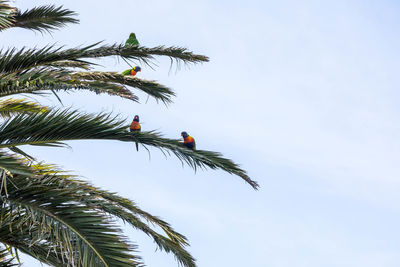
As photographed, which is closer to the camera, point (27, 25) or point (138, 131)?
point (138, 131)

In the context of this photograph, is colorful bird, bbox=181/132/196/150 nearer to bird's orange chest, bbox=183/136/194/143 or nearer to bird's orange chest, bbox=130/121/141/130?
bird's orange chest, bbox=183/136/194/143

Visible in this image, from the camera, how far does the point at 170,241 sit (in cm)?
675

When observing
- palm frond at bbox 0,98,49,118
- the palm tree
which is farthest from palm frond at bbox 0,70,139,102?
palm frond at bbox 0,98,49,118

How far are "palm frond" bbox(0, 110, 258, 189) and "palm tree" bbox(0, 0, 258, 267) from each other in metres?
0.01

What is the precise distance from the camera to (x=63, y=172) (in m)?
6.25

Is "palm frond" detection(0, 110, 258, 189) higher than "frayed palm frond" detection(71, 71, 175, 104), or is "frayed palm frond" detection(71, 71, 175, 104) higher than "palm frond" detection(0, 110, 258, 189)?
"frayed palm frond" detection(71, 71, 175, 104)

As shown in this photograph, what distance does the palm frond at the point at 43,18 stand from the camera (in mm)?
10148

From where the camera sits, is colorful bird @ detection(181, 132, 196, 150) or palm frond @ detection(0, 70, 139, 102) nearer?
palm frond @ detection(0, 70, 139, 102)

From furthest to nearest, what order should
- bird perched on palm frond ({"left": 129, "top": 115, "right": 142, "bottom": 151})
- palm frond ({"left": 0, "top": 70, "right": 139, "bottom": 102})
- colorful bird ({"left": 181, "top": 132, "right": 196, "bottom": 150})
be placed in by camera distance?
colorful bird ({"left": 181, "top": 132, "right": 196, "bottom": 150})
bird perched on palm frond ({"left": 129, "top": 115, "right": 142, "bottom": 151})
palm frond ({"left": 0, "top": 70, "right": 139, "bottom": 102})

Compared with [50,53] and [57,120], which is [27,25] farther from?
[57,120]

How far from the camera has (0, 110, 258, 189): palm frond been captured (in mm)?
6281

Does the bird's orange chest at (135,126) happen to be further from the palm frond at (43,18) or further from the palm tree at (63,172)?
the palm frond at (43,18)

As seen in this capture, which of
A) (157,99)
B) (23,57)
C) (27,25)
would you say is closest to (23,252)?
(23,57)

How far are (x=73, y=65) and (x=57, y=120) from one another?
1838 millimetres
